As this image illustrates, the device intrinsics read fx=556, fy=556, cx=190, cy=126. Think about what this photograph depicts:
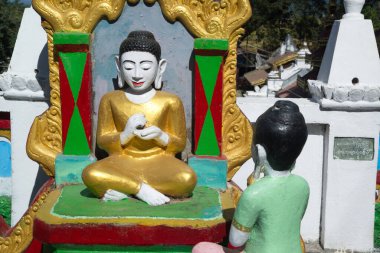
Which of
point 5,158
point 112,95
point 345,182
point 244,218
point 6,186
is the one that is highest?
point 112,95

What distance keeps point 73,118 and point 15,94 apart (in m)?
1.28

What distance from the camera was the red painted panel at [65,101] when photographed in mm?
4086

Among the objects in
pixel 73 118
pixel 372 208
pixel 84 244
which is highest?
pixel 73 118

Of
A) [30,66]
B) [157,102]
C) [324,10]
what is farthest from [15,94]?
[324,10]

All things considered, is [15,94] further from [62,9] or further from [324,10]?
[324,10]

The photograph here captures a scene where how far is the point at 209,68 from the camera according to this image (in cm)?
407

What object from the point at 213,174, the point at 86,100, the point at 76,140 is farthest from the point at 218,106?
the point at 76,140

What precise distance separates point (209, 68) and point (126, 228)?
56.4 inches

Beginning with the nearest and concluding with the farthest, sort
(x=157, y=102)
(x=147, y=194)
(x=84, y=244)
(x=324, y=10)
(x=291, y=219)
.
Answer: (x=291, y=219)
(x=84, y=244)
(x=147, y=194)
(x=157, y=102)
(x=324, y=10)

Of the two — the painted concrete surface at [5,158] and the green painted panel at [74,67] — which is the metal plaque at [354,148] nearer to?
the green painted panel at [74,67]

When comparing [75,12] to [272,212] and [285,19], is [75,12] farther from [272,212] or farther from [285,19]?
[285,19]

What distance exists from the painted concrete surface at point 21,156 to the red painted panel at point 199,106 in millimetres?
1718

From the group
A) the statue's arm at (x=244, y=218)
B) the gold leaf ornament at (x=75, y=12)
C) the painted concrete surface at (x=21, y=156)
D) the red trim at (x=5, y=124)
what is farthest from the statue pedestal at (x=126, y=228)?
the red trim at (x=5, y=124)

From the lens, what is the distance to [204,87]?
410 cm
